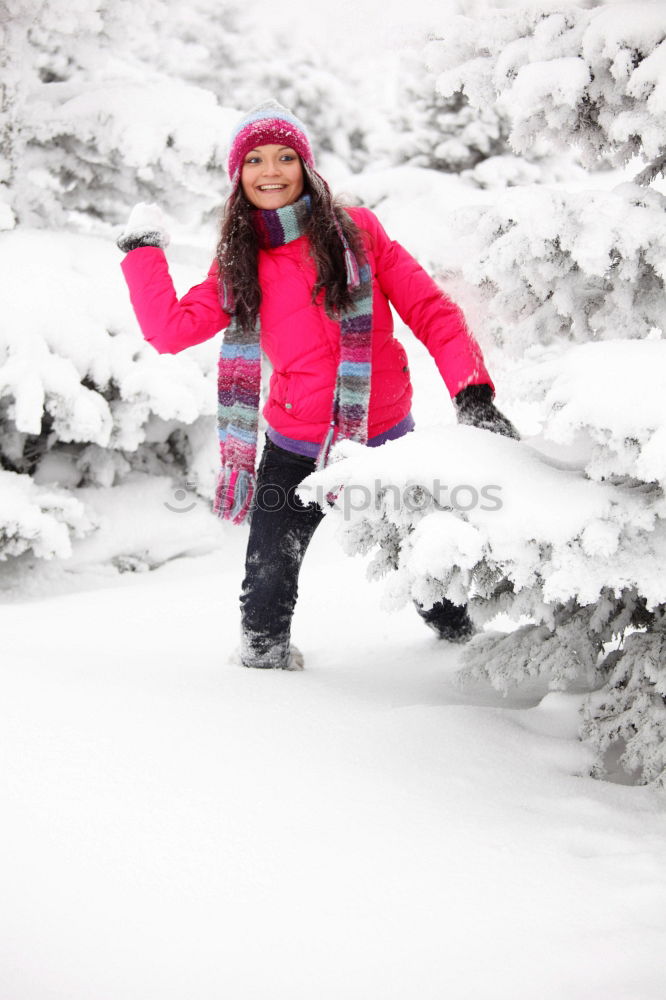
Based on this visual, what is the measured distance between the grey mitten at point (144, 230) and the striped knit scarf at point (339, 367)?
262 mm

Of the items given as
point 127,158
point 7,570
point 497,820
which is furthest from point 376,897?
point 127,158

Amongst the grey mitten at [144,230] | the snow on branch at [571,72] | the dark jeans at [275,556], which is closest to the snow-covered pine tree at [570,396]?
the snow on branch at [571,72]

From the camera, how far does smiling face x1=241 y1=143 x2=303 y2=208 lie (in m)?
2.84

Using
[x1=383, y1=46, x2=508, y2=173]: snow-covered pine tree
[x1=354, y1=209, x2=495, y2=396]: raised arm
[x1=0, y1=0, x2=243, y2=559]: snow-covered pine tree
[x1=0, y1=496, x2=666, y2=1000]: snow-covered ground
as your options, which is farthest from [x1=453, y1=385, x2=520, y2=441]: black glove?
[x1=383, y1=46, x2=508, y2=173]: snow-covered pine tree

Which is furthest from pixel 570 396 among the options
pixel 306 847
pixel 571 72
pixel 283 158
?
pixel 283 158

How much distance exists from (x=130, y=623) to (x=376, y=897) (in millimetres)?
2699

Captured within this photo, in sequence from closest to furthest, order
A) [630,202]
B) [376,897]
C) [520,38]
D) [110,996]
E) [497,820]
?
1. [110,996]
2. [376,897]
3. [497,820]
4. [630,202]
5. [520,38]

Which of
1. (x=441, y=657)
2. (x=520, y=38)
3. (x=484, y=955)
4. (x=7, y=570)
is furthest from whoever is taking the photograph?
(x=7, y=570)

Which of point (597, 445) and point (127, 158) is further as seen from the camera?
point (127, 158)

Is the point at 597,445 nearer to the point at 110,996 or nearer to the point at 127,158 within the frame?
the point at 110,996

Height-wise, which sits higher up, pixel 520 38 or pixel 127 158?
pixel 127 158

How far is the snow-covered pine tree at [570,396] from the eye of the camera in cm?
170

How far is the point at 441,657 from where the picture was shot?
10.7 ft

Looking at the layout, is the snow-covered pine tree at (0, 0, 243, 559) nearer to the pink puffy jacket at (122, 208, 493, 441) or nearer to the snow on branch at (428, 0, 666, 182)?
the pink puffy jacket at (122, 208, 493, 441)
